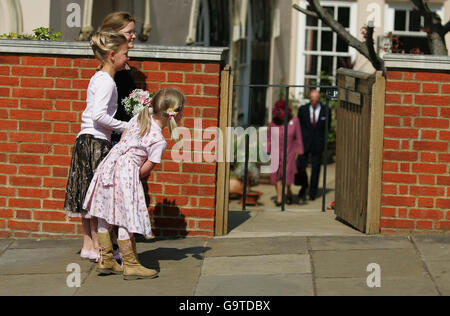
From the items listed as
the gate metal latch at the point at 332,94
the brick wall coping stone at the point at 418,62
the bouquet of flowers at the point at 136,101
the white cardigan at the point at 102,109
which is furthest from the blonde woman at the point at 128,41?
the gate metal latch at the point at 332,94

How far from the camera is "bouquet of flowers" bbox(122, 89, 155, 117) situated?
6.67 m

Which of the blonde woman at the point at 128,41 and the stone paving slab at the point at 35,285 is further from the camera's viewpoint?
the blonde woman at the point at 128,41

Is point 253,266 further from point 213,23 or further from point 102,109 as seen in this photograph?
point 213,23

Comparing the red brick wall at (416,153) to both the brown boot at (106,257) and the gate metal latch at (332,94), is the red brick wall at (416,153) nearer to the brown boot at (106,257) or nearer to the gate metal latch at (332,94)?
the gate metal latch at (332,94)

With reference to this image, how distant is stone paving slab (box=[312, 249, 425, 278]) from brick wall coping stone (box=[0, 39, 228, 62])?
77.0 inches

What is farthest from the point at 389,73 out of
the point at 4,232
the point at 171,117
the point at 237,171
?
the point at 237,171

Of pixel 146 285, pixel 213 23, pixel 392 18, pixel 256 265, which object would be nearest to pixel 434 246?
pixel 256 265

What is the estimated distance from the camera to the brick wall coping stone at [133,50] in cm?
772

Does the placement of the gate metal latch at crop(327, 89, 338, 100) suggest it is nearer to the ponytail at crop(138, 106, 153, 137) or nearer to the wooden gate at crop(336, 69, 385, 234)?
the wooden gate at crop(336, 69, 385, 234)

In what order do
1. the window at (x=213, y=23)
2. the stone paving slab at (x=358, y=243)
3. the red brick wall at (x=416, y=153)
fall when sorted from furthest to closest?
the window at (x=213, y=23)
the red brick wall at (x=416, y=153)
the stone paving slab at (x=358, y=243)

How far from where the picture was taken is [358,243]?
7.54 metres

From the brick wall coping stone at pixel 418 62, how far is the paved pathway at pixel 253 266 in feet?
4.86

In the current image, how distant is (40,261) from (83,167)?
35.6 inches
